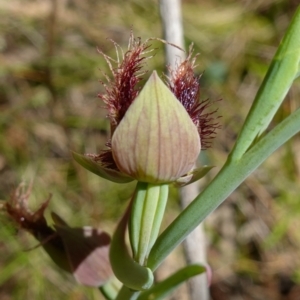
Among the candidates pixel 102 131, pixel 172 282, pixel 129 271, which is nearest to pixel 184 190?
pixel 172 282

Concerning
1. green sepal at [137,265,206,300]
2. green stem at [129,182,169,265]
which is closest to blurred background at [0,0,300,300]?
green sepal at [137,265,206,300]

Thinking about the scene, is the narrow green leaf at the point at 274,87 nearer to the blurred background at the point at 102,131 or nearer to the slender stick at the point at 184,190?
the slender stick at the point at 184,190

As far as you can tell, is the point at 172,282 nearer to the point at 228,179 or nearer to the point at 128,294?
the point at 128,294

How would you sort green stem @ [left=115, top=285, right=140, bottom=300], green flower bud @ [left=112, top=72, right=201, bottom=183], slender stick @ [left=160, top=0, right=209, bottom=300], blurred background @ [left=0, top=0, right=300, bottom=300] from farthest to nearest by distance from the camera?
blurred background @ [left=0, top=0, right=300, bottom=300] → slender stick @ [left=160, top=0, right=209, bottom=300] → green stem @ [left=115, top=285, right=140, bottom=300] → green flower bud @ [left=112, top=72, right=201, bottom=183]

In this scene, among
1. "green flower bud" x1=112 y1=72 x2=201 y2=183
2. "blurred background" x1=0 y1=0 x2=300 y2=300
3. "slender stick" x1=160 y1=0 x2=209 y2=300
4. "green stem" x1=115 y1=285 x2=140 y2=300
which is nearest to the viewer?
"green flower bud" x1=112 y1=72 x2=201 y2=183

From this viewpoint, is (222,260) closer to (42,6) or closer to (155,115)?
(42,6)

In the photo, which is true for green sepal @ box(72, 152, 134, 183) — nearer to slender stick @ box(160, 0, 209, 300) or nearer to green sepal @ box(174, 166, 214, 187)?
green sepal @ box(174, 166, 214, 187)
